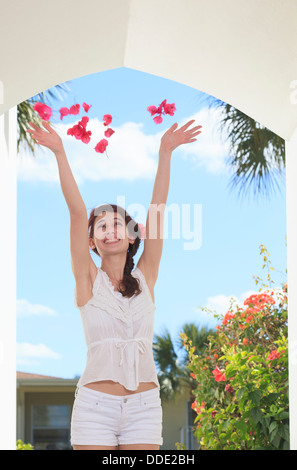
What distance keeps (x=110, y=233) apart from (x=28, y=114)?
380cm

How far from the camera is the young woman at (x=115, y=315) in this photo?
2107 millimetres

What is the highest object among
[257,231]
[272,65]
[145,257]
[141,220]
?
[257,231]

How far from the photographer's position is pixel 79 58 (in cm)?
296

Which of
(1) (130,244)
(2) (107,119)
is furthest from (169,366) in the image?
(1) (130,244)

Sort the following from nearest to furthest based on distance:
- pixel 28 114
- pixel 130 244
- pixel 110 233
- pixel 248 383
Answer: pixel 110 233, pixel 130 244, pixel 248 383, pixel 28 114

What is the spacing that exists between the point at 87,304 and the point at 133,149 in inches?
700

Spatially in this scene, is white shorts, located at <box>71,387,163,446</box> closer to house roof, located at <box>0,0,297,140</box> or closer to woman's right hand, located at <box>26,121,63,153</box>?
woman's right hand, located at <box>26,121,63,153</box>

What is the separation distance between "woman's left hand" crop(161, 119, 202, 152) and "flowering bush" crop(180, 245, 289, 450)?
5.38 ft

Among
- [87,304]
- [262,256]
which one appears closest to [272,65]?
[87,304]

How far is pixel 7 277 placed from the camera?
3.36m

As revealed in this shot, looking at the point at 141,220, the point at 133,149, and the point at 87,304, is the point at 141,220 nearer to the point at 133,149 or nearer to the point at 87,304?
the point at 87,304

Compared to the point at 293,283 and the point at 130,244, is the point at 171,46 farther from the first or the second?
the point at 293,283

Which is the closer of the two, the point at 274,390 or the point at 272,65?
the point at 272,65

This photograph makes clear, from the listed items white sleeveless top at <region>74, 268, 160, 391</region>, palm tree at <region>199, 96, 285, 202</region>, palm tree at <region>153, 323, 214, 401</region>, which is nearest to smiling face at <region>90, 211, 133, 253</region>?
white sleeveless top at <region>74, 268, 160, 391</region>
